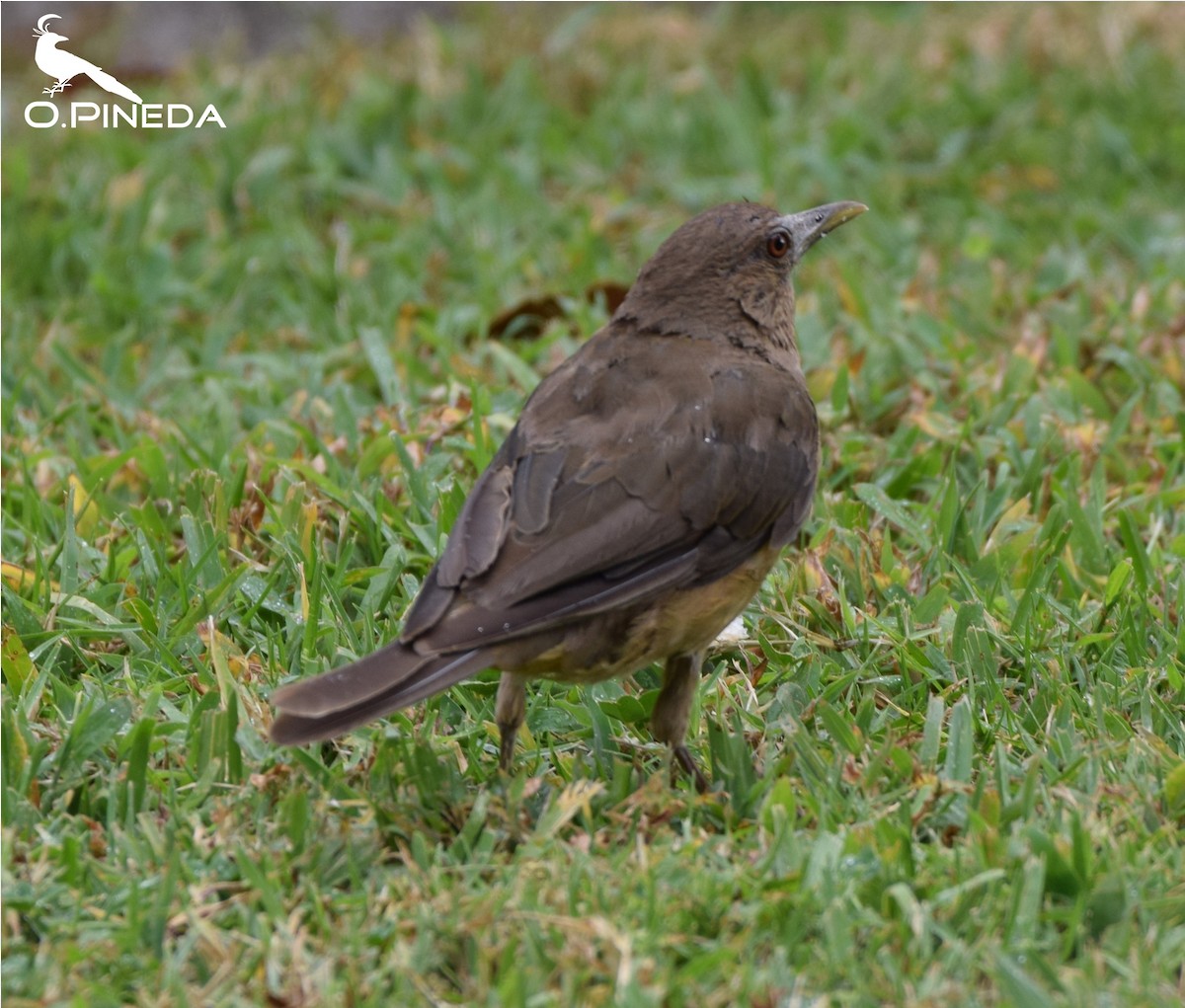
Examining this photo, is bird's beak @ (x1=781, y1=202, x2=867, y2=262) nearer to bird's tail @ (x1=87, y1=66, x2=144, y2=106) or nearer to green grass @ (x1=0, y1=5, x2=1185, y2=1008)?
green grass @ (x1=0, y1=5, x2=1185, y2=1008)

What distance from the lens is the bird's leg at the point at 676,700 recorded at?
4.06 metres

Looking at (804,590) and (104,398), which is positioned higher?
(104,398)

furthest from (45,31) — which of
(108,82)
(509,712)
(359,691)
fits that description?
(359,691)

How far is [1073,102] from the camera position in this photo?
8.23 m

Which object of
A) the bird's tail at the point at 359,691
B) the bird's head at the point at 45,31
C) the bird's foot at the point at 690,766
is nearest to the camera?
the bird's tail at the point at 359,691

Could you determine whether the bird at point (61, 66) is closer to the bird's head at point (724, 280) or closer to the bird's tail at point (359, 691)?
the bird's head at point (724, 280)

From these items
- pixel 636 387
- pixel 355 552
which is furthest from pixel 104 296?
pixel 636 387

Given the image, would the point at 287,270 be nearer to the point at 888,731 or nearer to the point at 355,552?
the point at 355,552

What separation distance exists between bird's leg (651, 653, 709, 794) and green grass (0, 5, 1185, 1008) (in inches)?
3.5


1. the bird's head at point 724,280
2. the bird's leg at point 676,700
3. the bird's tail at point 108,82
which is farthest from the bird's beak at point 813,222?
the bird's tail at point 108,82

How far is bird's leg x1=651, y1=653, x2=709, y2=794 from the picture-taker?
13.3 ft

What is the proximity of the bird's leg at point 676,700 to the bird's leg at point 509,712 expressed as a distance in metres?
0.34

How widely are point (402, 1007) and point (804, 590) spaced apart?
198 centimetres

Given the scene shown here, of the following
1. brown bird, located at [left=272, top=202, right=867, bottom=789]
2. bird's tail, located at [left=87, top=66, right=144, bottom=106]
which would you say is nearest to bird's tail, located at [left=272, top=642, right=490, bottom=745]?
brown bird, located at [left=272, top=202, right=867, bottom=789]
